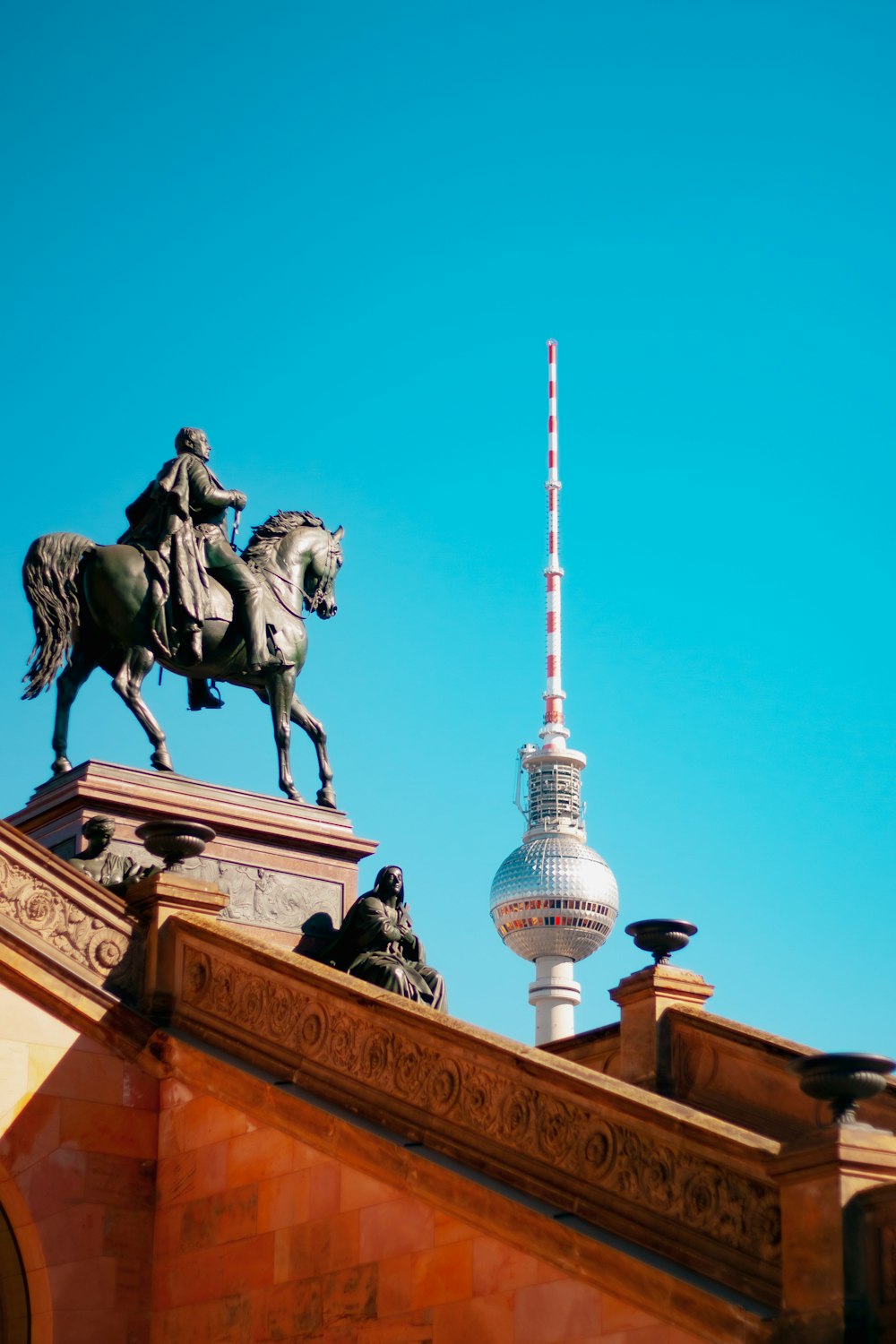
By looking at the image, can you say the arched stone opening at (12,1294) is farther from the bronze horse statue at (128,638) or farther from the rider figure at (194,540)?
the rider figure at (194,540)

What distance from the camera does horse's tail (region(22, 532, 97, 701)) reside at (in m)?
20.8

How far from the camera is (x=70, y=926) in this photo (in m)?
15.4

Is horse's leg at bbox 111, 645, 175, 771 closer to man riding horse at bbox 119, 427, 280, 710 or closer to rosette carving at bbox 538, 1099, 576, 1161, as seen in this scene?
man riding horse at bbox 119, 427, 280, 710

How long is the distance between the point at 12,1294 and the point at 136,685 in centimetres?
811

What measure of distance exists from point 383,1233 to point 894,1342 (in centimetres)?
414

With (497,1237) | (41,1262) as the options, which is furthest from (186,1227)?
(497,1237)

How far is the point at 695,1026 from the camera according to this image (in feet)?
54.6

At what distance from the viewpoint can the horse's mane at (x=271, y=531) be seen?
22688mm

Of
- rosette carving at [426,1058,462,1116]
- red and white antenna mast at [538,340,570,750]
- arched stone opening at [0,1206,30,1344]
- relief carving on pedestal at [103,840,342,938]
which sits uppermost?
red and white antenna mast at [538,340,570,750]

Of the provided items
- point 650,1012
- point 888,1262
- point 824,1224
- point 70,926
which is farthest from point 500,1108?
point 650,1012

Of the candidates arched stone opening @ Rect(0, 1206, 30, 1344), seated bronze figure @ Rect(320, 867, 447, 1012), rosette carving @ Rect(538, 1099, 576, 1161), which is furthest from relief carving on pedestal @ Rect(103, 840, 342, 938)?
rosette carving @ Rect(538, 1099, 576, 1161)

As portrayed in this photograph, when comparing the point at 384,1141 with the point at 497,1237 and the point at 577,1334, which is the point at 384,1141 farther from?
the point at 577,1334

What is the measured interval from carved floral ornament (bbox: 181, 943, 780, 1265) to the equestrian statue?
6.23m

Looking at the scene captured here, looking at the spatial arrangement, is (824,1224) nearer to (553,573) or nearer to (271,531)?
(271,531)
